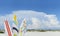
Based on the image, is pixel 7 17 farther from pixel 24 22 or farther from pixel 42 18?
pixel 42 18

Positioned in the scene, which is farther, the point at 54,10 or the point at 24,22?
the point at 54,10

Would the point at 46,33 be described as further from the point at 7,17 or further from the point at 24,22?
the point at 7,17

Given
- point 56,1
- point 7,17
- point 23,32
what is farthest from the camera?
point 56,1

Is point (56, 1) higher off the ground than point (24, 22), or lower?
higher

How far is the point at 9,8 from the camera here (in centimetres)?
197

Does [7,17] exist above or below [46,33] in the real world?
above

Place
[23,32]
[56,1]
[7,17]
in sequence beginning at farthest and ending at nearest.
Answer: [56,1]
[7,17]
[23,32]

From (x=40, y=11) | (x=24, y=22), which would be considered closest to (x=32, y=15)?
(x=40, y=11)

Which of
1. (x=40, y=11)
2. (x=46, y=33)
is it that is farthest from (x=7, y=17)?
(x=46, y=33)

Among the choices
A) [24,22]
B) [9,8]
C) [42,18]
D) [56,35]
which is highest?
[9,8]

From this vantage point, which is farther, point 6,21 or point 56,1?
point 56,1

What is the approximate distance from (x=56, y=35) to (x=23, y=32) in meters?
0.52

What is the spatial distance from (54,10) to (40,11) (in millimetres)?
210

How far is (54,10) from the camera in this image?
6.53 ft
